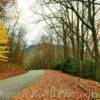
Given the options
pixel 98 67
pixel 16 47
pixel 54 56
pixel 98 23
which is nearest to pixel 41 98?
pixel 98 67

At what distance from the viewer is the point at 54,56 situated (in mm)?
89188

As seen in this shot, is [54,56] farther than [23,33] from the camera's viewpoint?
Yes

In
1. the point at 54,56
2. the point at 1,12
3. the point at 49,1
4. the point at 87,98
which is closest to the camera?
the point at 87,98

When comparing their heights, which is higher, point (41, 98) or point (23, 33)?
point (23, 33)

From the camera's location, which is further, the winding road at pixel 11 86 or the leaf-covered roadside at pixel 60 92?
the winding road at pixel 11 86

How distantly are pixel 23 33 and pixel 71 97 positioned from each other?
206 ft

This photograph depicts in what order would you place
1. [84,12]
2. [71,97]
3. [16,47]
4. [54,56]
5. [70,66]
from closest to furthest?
[71,97] → [84,12] → [70,66] → [16,47] → [54,56]

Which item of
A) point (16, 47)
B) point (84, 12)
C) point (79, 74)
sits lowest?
point (79, 74)

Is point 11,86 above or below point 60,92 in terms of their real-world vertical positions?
below

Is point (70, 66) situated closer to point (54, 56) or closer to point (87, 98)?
point (87, 98)

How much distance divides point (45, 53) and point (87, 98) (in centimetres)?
8158

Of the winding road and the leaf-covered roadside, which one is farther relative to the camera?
the winding road

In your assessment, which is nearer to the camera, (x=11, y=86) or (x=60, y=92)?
(x=60, y=92)

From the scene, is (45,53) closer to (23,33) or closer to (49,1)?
(23,33)
